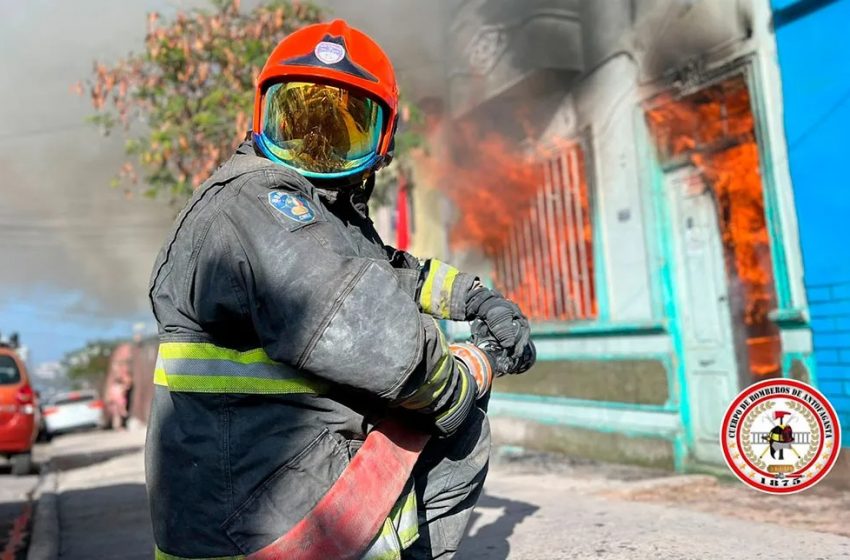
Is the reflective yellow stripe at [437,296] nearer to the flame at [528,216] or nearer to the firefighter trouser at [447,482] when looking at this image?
the firefighter trouser at [447,482]

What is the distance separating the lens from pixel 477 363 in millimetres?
1741

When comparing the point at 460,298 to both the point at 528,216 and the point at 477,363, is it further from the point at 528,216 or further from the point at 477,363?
the point at 528,216

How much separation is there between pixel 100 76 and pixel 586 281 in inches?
219

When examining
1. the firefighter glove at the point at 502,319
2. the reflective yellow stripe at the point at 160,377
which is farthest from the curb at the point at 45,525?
the firefighter glove at the point at 502,319

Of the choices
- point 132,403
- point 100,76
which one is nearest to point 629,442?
point 100,76

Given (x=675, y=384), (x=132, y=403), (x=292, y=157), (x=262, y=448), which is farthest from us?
(x=132, y=403)

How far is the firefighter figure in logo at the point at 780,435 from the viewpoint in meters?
3.86

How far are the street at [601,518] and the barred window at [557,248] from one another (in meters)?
1.52

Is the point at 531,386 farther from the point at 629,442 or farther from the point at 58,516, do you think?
the point at 58,516

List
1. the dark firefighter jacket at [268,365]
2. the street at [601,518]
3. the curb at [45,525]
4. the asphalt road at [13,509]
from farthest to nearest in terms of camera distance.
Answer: the asphalt road at [13,509]
the curb at [45,525]
the street at [601,518]
the dark firefighter jacket at [268,365]

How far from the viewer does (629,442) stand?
6.29m

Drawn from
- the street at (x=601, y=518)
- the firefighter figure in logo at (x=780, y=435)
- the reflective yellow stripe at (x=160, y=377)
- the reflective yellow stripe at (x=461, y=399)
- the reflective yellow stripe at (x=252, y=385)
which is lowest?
the street at (x=601, y=518)

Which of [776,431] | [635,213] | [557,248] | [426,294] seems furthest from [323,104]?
[557,248]

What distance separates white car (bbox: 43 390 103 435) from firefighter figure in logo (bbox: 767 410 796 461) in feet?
62.4
